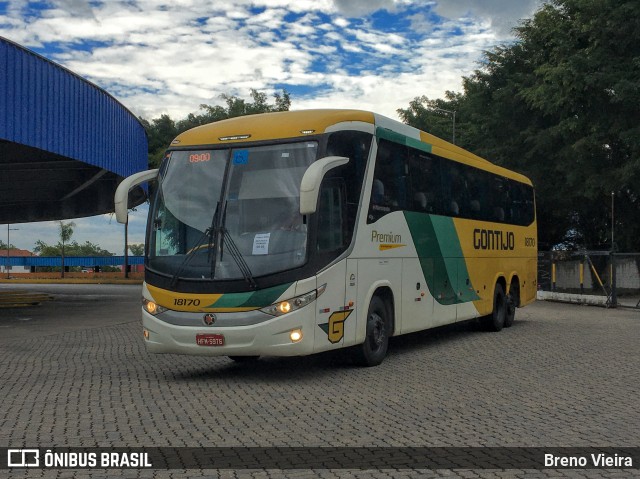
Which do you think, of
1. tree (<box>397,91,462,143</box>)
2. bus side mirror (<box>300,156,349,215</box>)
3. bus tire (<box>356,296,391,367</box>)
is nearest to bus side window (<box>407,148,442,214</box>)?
bus tire (<box>356,296,391,367</box>)

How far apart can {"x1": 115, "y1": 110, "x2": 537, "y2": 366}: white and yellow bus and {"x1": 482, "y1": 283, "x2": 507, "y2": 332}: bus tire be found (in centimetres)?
496

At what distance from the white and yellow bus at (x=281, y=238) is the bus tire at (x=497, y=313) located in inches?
195

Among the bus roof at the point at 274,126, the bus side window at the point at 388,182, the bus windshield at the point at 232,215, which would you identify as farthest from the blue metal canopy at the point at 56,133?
the bus side window at the point at 388,182

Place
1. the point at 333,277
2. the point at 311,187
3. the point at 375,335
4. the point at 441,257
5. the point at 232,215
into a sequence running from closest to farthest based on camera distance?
the point at 311,187, the point at 232,215, the point at 333,277, the point at 375,335, the point at 441,257

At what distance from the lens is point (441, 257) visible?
1439 centimetres

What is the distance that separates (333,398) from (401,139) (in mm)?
5164

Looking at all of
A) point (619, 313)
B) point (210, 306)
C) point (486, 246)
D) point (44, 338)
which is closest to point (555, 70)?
point (619, 313)

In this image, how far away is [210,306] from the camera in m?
10.2

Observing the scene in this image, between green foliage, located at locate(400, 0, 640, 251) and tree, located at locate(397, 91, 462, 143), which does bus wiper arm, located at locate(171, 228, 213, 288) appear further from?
tree, located at locate(397, 91, 462, 143)

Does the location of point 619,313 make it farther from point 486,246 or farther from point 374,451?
point 374,451

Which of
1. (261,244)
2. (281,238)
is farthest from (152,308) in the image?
(281,238)

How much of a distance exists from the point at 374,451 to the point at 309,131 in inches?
206

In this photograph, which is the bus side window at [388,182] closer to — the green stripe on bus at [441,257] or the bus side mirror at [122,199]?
the green stripe on bus at [441,257]

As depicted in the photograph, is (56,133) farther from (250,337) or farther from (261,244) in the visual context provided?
(250,337)
